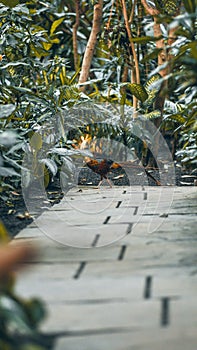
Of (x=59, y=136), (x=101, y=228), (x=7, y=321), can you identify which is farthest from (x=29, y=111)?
(x=7, y=321)

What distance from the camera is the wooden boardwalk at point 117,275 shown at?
5.71 feet

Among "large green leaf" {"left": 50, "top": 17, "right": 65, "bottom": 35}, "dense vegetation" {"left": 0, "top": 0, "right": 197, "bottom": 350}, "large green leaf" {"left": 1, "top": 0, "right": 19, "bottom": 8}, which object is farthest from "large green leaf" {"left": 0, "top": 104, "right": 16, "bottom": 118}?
"large green leaf" {"left": 50, "top": 17, "right": 65, "bottom": 35}

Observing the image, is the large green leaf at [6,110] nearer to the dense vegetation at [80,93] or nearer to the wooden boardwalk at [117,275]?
the dense vegetation at [80,93]

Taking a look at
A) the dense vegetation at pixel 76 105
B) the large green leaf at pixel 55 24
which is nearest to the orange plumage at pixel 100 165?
the dense vegetation at pixel 76 105

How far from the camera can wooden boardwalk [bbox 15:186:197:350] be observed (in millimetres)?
1739

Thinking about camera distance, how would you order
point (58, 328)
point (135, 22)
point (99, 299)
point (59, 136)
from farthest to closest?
1. point (135, 22)
2. point (59, 136)
3. point (99, 299)
4. point (58, 328)

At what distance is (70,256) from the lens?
8.45 ft

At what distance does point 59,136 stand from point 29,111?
363 millimetres

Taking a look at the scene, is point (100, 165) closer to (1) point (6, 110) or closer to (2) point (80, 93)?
(2) point (80, 93)

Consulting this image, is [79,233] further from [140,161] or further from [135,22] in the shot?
[135,22]

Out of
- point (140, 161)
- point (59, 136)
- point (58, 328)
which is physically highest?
point (58, 328)

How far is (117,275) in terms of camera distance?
7.46ft

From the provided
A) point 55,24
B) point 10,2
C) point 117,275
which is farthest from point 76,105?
point 117,275

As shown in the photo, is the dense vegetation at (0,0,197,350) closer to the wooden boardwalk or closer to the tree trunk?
the tree trunk
